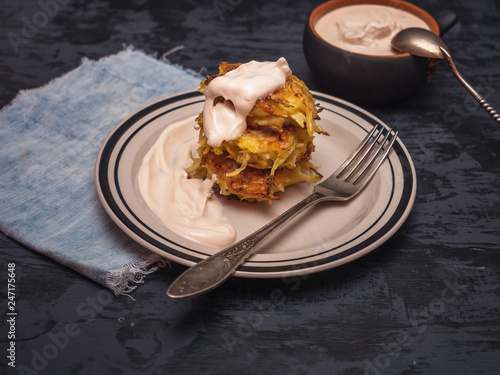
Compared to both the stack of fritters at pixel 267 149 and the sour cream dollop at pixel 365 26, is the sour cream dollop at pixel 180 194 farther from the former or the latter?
the sour cream dollop at pixel 365 26

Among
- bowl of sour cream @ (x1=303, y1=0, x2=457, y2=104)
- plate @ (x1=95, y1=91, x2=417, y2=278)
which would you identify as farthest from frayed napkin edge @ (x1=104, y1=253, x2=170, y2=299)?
bowl of sour cream @ (x1=303, y1=0, x2=457, y2=104)

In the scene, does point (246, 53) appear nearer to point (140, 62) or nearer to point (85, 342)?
point (140, 62)

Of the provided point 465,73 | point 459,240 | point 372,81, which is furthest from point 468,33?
point 459,240

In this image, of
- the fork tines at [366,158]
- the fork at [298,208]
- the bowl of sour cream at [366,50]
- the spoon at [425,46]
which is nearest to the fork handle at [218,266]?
the fork at [298,208]

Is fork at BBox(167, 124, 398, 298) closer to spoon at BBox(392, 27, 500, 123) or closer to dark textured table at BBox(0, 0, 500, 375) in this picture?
dark textured table at BBox(0, 0, 500, 375)

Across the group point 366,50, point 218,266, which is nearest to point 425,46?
point 366,50

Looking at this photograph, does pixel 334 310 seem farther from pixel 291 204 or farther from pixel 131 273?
pixel 131 273
